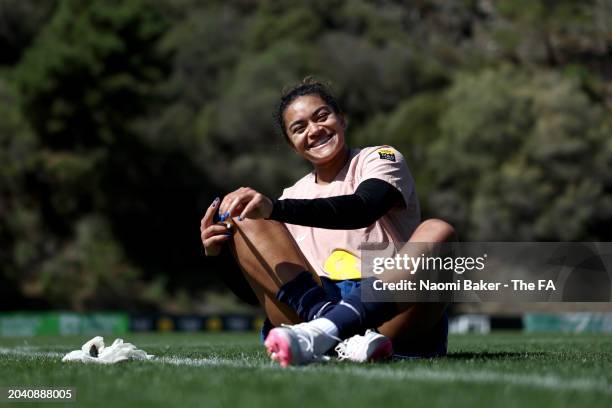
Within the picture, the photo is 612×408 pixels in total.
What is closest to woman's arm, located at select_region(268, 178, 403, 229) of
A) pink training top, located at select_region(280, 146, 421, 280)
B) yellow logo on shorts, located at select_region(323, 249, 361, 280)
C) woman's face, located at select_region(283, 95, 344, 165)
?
pink training top, located at select_region(280, 146, 421, 280)

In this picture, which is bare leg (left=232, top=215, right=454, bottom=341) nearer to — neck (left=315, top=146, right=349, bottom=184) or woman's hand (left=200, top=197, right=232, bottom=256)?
woman's hand (left=200, top=197, right=232, bottom=256)

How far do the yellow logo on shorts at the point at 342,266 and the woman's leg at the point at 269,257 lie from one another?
5.9 inches

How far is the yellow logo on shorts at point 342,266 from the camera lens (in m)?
4.37

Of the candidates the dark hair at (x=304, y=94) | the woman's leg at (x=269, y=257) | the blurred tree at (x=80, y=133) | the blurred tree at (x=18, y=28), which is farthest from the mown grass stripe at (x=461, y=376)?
the blurred tree at (x=18, y=28)

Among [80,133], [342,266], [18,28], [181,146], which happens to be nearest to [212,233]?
[342,266]

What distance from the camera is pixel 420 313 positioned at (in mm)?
4176

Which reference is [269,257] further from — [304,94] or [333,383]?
[333,383]

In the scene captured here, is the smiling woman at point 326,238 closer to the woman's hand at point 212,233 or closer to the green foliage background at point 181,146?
the woman's hand at point 212,233

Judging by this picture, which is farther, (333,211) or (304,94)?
(304,94)

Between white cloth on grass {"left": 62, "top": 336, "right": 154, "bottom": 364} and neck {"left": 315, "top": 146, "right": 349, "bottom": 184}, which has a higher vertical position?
neck {"left": 315, "top": 146, "right": 349, "bottom": 184}

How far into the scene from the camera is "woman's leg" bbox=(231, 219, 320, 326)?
4180mm

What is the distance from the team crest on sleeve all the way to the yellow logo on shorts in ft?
→ 1.55

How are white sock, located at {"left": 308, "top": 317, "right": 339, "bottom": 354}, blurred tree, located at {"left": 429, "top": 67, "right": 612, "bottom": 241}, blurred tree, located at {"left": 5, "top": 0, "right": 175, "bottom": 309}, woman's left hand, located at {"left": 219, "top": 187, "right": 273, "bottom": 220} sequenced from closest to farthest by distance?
white sock, located at {"left": 308, "top": 317, "right": 339, "bottom": 354} < woman's left hand, located at {"left": 219, "top": 187, "right": 273, "bottom": 220} < blurred tree, located at {"left": 5, "top": 0, "right": 175, "bottom": 309} < blurred tree, located at {"left": 429, "top": 67, "right": 612, "bottom": 241}

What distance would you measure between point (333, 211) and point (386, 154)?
1.67 feet
